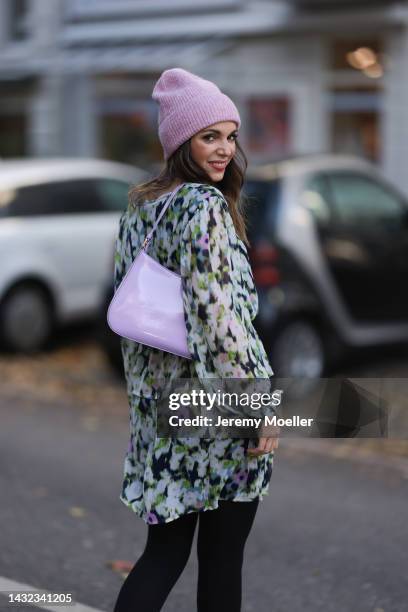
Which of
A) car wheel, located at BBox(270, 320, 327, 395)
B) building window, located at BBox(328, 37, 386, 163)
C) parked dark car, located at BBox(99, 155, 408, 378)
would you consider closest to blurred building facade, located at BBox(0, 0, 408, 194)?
building window, located at BBox(328, 37, 386, 163)

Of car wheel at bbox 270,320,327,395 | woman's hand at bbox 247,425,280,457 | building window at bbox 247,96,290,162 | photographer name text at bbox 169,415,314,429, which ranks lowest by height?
car wheel at bbox 270,320,327,395

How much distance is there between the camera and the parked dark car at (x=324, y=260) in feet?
26.2

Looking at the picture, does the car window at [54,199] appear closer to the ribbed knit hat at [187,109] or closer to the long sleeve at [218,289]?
the ribbed knit hat at [187,109]

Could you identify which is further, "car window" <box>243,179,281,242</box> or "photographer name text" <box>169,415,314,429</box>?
"car window" <box>243,179,281,242</box>

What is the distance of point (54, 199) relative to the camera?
35.4ft

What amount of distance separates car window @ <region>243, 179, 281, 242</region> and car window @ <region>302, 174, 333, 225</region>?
11.0 inches

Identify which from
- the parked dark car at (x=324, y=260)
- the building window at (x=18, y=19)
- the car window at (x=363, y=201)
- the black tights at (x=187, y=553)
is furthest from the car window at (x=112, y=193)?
the building window at (x=18, y=19)

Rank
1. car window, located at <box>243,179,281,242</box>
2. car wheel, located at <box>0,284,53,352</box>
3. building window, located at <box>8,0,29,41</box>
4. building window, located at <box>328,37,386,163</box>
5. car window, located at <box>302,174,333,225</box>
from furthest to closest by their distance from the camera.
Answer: building window, located at <box>8,0,29,41</box>
building window, located at <box>328,37,386,163</box>
car wheel, located at <box>0,284,53,352</box>
car window, located at <box>302,174,333,225</box>
car window, located at <box>243,179,281,242</box>

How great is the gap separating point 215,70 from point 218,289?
13780 millimetres

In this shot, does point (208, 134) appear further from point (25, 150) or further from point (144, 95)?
point (25, 150)

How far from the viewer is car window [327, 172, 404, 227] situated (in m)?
8.58

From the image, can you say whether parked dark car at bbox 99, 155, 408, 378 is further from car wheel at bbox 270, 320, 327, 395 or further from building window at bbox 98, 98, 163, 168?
building window at bbox 98, 98, 163, 168

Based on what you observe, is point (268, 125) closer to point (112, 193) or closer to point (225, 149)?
point (112, 193)

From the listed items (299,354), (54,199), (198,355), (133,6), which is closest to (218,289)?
(198,355)
